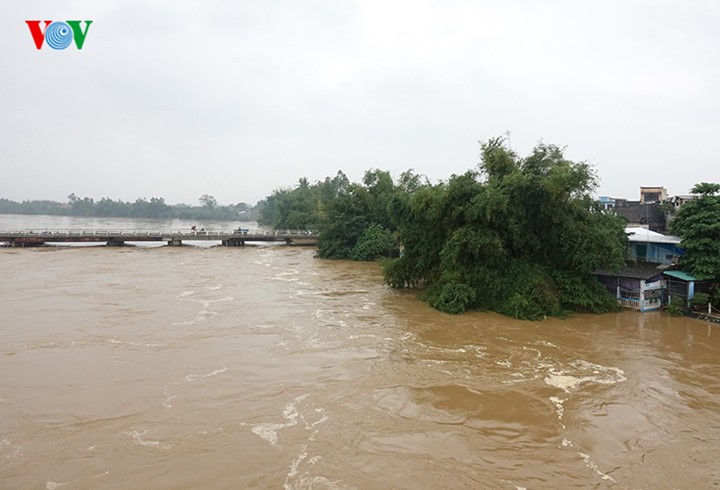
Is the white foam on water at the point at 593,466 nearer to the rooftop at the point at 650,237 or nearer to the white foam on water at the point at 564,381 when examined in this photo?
the white foam on water at the point at 564,381

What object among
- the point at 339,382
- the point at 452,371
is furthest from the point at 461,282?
the point at 339,382

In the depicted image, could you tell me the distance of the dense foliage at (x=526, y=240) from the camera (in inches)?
639

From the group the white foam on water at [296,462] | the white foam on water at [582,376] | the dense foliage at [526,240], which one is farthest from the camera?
the dense foliage at [526,240]

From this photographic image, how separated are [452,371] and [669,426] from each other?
4.46 meters

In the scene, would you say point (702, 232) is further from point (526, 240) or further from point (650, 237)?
point (526, 240)

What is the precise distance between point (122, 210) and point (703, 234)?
411 feet

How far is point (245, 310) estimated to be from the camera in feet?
56.7

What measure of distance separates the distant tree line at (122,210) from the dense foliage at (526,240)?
107 meters

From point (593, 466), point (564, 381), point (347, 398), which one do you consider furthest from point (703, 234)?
point (347, 398)

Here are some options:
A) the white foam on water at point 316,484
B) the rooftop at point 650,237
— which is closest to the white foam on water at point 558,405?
the white foam on water at point 316,484

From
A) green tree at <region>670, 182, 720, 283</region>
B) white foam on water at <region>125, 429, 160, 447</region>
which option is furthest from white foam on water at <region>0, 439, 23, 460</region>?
green tree at <region>670, 182, 720, 283</region>

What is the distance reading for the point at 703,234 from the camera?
53.0 feet

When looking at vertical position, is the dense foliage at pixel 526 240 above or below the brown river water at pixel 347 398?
above

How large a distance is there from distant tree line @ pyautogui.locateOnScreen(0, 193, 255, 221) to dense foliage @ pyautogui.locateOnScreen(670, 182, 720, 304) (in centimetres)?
11204
